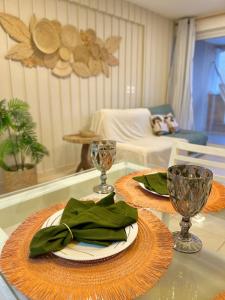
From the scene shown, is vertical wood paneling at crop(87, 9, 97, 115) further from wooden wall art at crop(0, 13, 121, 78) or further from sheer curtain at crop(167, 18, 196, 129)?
sheer curtain at crop(167, 18, 196, 129)

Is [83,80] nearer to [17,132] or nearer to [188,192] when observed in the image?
[17,132]

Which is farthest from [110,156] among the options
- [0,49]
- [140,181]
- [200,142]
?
[200,142]

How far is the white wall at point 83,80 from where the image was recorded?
2.77 meters

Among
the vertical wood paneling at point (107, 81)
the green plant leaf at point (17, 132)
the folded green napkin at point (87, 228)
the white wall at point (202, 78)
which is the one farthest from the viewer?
the white wall at point (202, 78)

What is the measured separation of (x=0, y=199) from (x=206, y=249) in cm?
95

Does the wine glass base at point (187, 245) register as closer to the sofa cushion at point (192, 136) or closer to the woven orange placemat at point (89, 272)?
the woven orange placemat at point (89, 272)

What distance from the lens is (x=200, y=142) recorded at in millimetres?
3959

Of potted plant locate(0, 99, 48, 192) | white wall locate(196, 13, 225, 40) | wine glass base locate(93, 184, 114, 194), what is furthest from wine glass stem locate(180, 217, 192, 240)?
white wall locate(196, 13, 225, 40)

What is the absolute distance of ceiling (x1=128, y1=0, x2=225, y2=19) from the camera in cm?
365

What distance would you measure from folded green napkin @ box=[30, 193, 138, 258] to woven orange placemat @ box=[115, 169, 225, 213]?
5.8 inches

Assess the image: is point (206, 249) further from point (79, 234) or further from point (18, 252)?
point (18, 252)

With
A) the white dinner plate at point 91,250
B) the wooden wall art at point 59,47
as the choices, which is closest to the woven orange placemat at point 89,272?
the white dinner plate at point 91,250

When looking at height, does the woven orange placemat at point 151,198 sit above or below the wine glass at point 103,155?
below

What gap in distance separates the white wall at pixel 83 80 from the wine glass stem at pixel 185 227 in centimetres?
260
